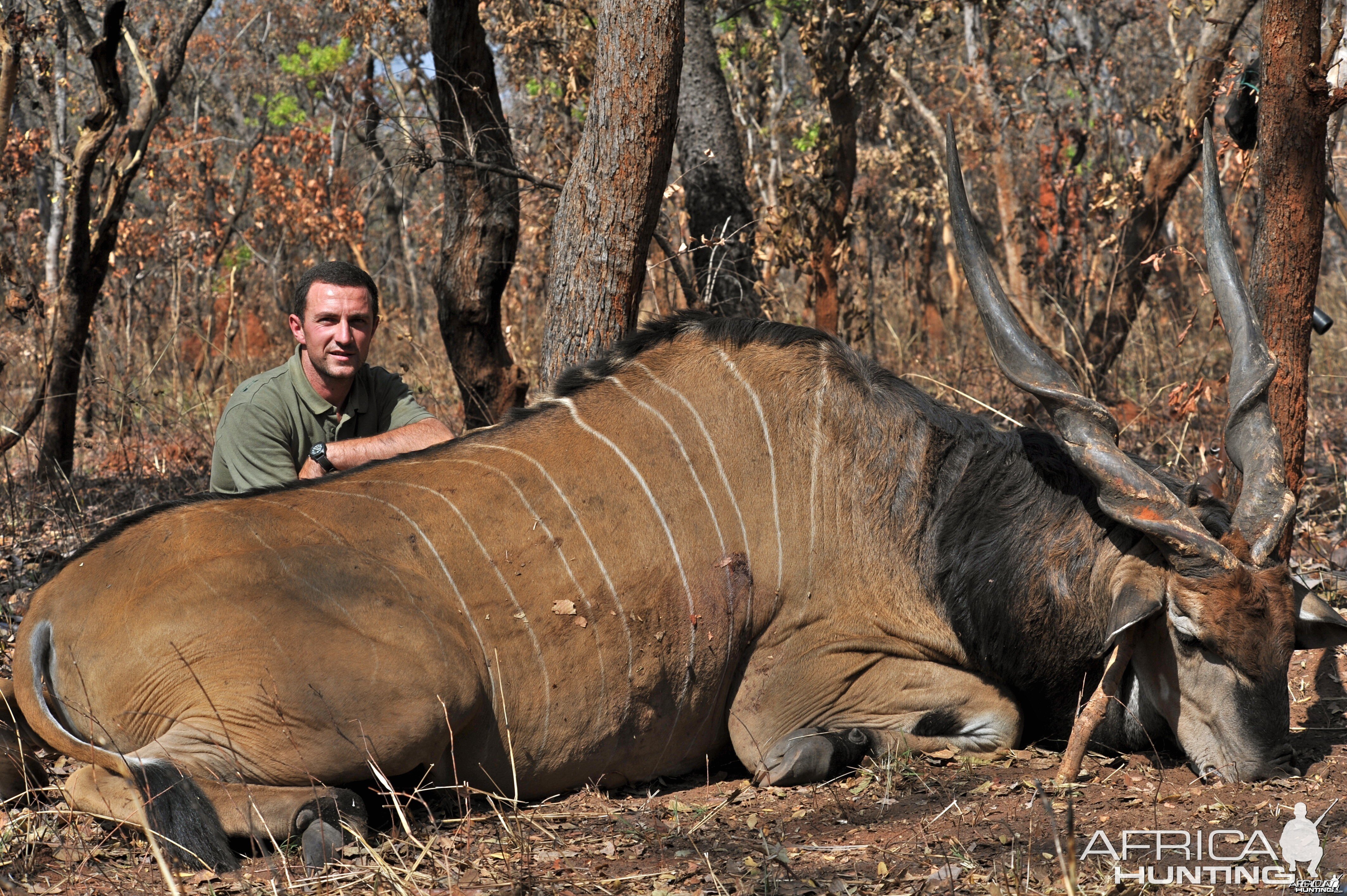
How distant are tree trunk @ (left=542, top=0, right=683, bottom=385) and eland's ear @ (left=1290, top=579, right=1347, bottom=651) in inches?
87.0

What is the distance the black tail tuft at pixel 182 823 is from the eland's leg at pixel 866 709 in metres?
1.31

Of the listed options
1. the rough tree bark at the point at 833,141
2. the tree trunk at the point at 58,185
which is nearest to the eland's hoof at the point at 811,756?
the rough tree bark at the point at 833,141

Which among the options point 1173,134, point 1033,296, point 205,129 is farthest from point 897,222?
point 205,129

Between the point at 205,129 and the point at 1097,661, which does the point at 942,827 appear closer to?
the point at 1097,661

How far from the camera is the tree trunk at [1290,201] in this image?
349 centimetres

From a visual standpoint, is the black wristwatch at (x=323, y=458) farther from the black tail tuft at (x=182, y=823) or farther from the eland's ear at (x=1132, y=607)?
the eland's ear at (x=1132, y=607)

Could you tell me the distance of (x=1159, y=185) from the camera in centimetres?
579

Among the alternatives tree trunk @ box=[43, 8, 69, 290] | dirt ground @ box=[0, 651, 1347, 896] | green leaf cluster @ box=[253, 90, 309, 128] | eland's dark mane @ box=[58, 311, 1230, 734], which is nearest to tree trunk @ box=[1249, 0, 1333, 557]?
eland's dark mane @ box=[58, 311, 1230, 734]

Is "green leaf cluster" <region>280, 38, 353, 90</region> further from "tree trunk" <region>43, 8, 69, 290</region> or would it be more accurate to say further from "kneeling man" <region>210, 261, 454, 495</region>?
"kneeling man" <region>210, 261, 454, 495</region>

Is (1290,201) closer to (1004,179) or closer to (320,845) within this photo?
(320,845)

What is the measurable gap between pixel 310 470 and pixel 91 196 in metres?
2.78

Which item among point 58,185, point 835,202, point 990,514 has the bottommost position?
point 990,514

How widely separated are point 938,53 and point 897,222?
4835mm

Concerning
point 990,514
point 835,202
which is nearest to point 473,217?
point 835,202
